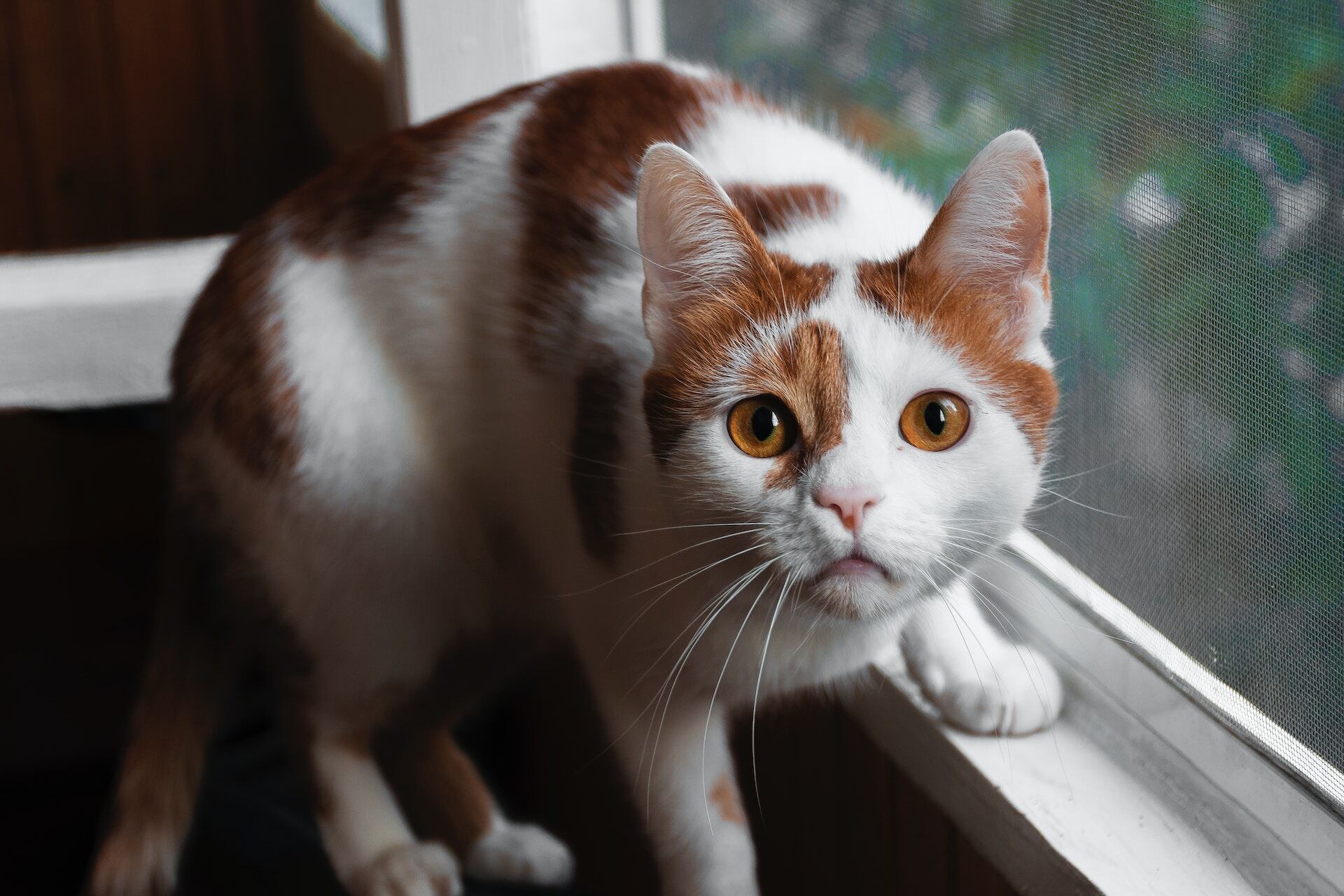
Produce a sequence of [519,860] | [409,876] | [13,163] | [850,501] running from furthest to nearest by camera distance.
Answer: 1. [13,163]
2. [519,860]
3. [409,876]
4. [850,501]

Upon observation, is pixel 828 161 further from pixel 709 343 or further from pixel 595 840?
pixel 595 840

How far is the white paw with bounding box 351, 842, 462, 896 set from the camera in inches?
41.6

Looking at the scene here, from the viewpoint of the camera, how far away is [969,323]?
691mm

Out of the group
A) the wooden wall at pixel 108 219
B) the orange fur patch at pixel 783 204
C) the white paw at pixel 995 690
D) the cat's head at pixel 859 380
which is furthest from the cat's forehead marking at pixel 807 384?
the wooden wall at pixel 108 219

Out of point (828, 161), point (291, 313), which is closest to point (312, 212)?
point (291, 313)

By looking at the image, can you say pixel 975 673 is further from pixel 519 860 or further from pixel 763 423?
pixel 519 860

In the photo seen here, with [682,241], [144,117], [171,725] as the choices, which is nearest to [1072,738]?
[682,241]

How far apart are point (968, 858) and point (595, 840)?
2.55 ft

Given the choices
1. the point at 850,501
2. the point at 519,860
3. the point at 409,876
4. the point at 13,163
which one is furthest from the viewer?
the point at 13,163

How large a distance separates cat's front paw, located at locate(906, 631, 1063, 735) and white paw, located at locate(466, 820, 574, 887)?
0.45 meters

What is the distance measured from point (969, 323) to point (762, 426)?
128 millimetres

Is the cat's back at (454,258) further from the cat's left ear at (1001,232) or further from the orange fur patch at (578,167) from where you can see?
the cat's left ear at (1001,232)

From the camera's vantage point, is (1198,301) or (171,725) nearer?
(1198,301)

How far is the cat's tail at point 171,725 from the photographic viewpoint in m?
1.08
